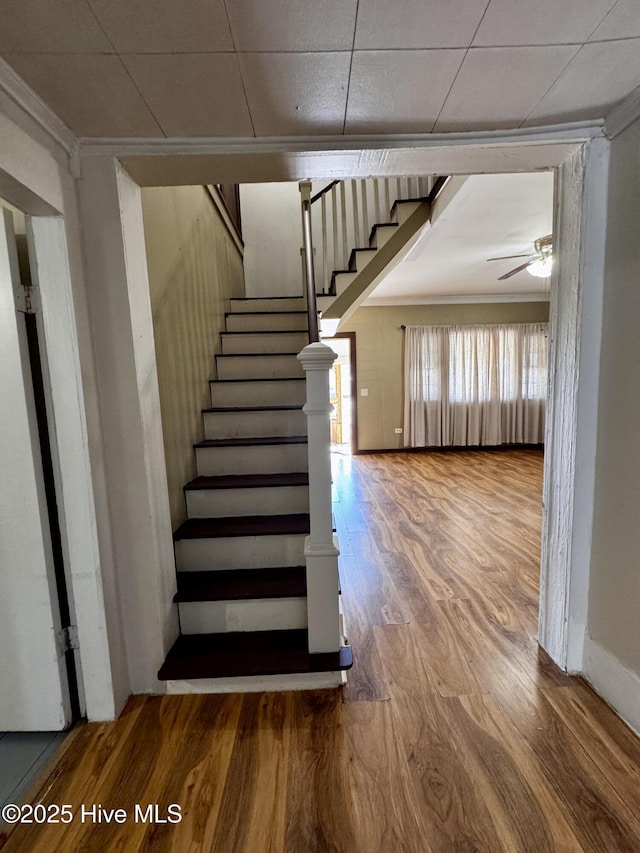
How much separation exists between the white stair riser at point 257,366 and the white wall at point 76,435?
1416 mm

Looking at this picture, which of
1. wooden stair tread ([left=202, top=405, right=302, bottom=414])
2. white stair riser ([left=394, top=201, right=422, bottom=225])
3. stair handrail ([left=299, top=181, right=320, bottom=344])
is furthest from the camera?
white stair riser ([left=394, top=201, right=422, bottom=225])

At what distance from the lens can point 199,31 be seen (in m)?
0.90

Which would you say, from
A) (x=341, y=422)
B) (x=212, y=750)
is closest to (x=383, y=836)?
(x=212, y=750)

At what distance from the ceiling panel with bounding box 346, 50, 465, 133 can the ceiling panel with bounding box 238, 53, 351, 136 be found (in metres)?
0.04

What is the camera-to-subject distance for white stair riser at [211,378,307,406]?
8.38 feet

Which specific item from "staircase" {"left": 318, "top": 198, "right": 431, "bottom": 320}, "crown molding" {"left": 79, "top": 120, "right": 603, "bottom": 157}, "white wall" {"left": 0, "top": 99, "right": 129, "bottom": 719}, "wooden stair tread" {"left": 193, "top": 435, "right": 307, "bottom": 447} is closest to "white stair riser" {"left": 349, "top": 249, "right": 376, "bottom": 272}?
"staircase" {"left": 318, "top": 198, "right": 431, "bottom": 320}

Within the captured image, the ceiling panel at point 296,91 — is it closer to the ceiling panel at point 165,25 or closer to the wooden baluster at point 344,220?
the ceiling panel at point 165,25

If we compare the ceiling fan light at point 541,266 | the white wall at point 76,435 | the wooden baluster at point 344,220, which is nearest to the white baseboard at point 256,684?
the white wall at point 76,435

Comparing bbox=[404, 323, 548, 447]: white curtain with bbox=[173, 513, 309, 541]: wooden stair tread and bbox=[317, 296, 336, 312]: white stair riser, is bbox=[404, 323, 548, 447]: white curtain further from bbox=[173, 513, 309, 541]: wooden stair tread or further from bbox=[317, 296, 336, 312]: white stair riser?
bbox=[173, 513, 309, 541]: wooden stair tread

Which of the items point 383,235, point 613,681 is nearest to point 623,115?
point 613,681

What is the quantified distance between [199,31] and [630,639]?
2.19 meters

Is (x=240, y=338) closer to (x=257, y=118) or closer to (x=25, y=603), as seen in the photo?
(x=257, y=118)

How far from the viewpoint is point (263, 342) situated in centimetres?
292

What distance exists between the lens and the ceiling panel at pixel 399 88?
3.26 feet
